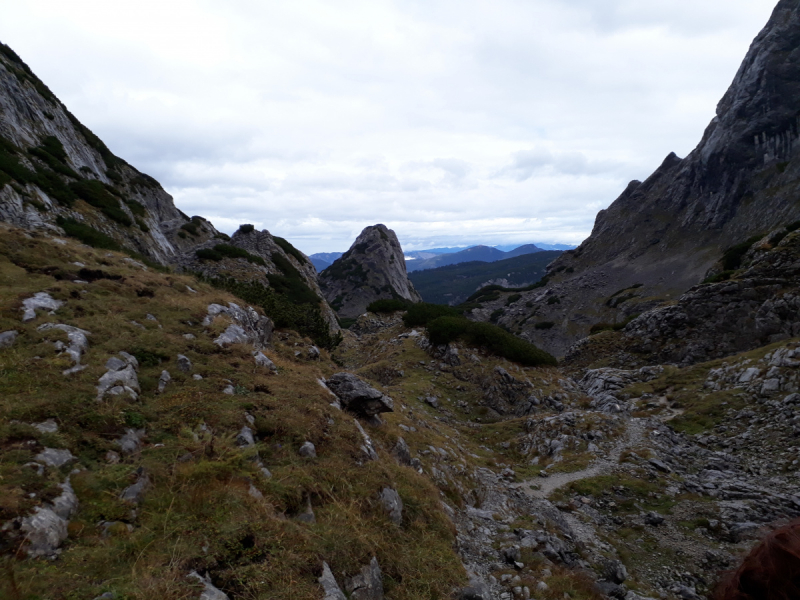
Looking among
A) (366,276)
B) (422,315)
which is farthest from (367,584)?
(366,276)

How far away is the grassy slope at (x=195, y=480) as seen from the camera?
5223mm

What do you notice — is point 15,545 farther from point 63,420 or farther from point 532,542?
point 532,542

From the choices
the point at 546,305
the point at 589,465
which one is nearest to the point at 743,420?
the point at 589,465

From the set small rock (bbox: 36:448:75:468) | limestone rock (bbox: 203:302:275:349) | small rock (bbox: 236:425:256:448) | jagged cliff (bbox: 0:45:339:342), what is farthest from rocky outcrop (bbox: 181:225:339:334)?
small rock (bbox: 36:448:75:468)

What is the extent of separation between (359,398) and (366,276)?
97389 mm

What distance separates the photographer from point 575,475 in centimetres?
1590

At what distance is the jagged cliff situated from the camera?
21.1 meters

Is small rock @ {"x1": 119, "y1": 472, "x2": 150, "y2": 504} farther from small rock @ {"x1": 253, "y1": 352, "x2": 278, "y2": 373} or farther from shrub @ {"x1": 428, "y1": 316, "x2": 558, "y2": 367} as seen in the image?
shrub @ {"x1": 428, "y1": 316, "x2": 558, "y2": 367}

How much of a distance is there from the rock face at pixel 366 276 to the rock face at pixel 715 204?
1155 inches

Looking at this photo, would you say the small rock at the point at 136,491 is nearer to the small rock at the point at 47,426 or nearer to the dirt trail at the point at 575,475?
the small rock at the point at 47,426

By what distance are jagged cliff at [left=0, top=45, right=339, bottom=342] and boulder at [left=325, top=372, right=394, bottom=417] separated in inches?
384

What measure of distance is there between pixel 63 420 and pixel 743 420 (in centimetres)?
2526

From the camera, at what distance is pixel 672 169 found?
110500 millimetres

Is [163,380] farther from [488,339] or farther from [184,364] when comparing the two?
[488,339]
